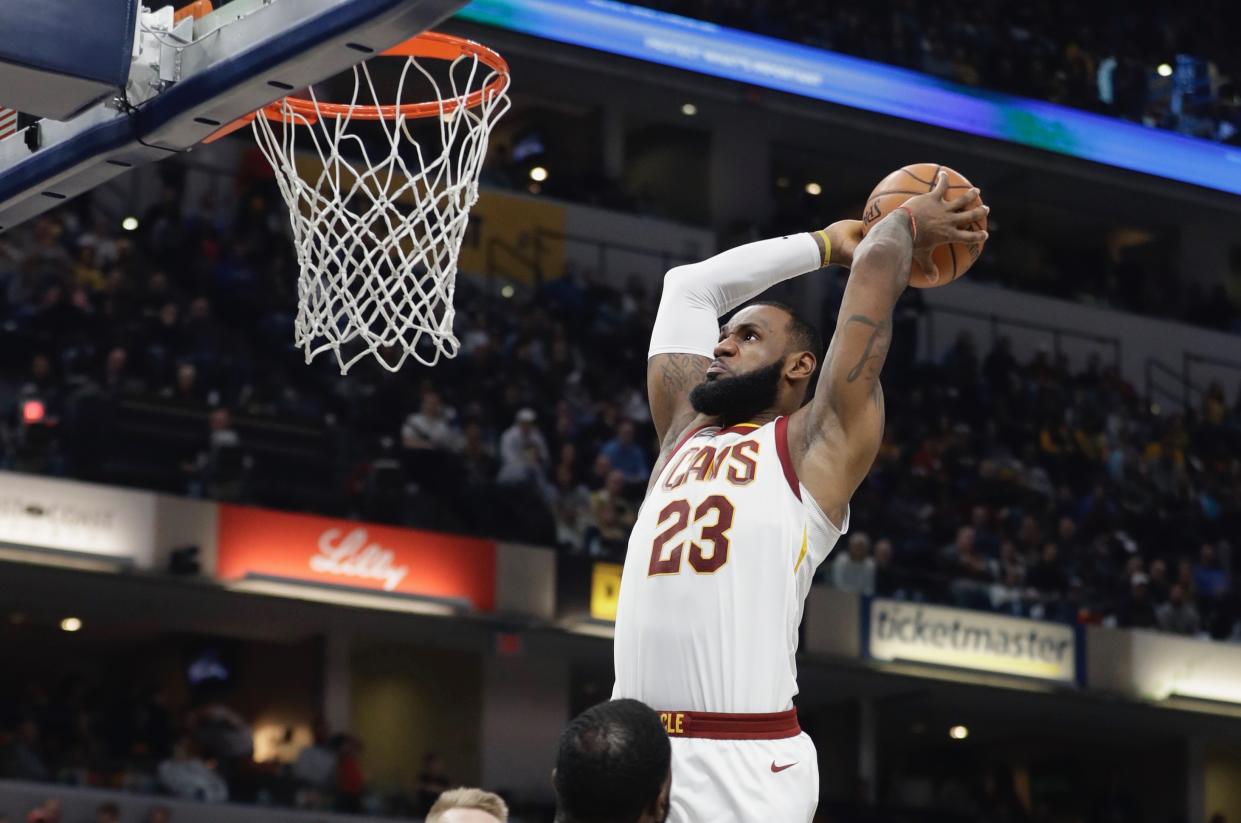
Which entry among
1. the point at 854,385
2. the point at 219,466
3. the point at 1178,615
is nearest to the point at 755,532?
the point at 854,385

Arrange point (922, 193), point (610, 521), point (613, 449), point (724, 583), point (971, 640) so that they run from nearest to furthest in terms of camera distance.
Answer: point (724, 583) < point (922, 193) < point (610, 521) < point (613, 449) < point (971, 640)

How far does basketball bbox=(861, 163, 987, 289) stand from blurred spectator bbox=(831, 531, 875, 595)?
38.3 feet

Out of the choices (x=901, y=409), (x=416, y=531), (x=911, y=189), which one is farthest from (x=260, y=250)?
(x=911, y=189)

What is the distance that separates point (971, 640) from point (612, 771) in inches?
553

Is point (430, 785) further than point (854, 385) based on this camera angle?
Yes

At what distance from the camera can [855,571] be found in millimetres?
16531

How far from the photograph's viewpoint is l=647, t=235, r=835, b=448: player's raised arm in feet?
16.4

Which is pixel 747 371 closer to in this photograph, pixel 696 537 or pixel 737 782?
pixel 696 537

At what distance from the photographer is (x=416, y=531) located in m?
14.7

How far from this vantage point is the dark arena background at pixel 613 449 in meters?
14.0

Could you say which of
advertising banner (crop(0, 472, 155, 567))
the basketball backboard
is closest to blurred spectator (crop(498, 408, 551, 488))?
advertising banner (crop(0, 472, 155, 567))

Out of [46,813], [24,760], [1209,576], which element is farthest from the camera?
[1209,576]

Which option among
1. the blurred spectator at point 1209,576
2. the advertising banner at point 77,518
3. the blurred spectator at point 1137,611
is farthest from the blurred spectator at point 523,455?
the blurred spectator at point 1209,576

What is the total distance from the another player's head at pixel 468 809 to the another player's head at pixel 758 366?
1.09 meters
